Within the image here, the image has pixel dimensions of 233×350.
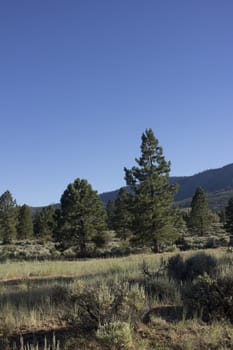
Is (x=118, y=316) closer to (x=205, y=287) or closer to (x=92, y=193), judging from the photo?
(x=205, y=287)

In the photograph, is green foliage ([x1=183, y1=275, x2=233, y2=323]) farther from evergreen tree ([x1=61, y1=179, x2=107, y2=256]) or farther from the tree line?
evergreen tree ([x1=61, y1=179, x2=107, y2=256])

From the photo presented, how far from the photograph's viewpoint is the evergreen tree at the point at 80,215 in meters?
33.6

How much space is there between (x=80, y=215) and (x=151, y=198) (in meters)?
8.76

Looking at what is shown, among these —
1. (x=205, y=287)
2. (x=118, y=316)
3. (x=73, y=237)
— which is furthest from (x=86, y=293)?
(x=73, y=237)

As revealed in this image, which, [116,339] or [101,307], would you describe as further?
[101,307]

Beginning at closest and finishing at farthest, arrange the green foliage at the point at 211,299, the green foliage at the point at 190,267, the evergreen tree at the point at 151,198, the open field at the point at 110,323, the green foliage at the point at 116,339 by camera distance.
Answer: the green foliage at the point at 116,339
the open field at the point at 110,323
the green foliage at the point at 211,299
the green foliage at the point at 190,267
the evergreen tree at the point at 151,198

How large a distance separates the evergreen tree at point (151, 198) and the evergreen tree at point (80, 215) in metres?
6.49

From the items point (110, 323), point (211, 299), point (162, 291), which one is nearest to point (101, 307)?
point (110, 323)

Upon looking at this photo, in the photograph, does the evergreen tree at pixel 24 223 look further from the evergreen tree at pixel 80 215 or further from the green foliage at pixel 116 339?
the green foliage at pixel 116 339

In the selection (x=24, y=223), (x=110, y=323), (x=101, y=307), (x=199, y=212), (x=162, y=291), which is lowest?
(x=162, y=291)

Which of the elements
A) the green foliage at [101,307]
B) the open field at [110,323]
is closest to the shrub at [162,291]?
the open field at [110,323]

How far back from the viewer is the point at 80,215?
3409 centimetres

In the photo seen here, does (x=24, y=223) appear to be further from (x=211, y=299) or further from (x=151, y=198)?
(x=211, y=299)

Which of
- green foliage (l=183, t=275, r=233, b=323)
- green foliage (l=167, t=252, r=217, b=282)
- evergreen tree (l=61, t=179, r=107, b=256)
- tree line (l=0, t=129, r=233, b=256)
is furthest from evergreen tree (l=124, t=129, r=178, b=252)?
green foliage (l=183, t=275, r=233, b=323)
